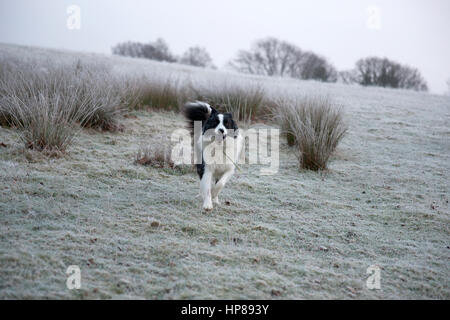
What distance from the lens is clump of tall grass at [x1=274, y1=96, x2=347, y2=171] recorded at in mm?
6527

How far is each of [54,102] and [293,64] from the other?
Result: 1335 inches

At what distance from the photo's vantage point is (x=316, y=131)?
272 inches

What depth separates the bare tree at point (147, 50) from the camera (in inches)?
1581

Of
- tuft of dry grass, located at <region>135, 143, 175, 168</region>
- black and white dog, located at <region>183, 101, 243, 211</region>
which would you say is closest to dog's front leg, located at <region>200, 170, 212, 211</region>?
black and white dog, located at <region>183, 101, 243, 211</region>

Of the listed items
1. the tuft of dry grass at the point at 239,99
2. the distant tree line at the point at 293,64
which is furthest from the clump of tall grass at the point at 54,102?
the distant tree line at the point at 293,64

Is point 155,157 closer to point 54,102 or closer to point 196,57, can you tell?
point 54,102

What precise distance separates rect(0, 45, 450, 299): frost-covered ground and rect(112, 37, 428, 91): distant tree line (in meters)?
22.6

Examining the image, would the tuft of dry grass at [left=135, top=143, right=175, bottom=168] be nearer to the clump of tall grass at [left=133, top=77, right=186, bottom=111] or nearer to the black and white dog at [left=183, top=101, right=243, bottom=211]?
the black and white dog at [left=183, top=101, right=243, bottom=211]

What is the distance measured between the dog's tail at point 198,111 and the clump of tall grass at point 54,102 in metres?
1.66

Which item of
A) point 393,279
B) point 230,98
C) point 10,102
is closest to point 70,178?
point 10,102

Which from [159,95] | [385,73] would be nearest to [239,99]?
[159,95]
